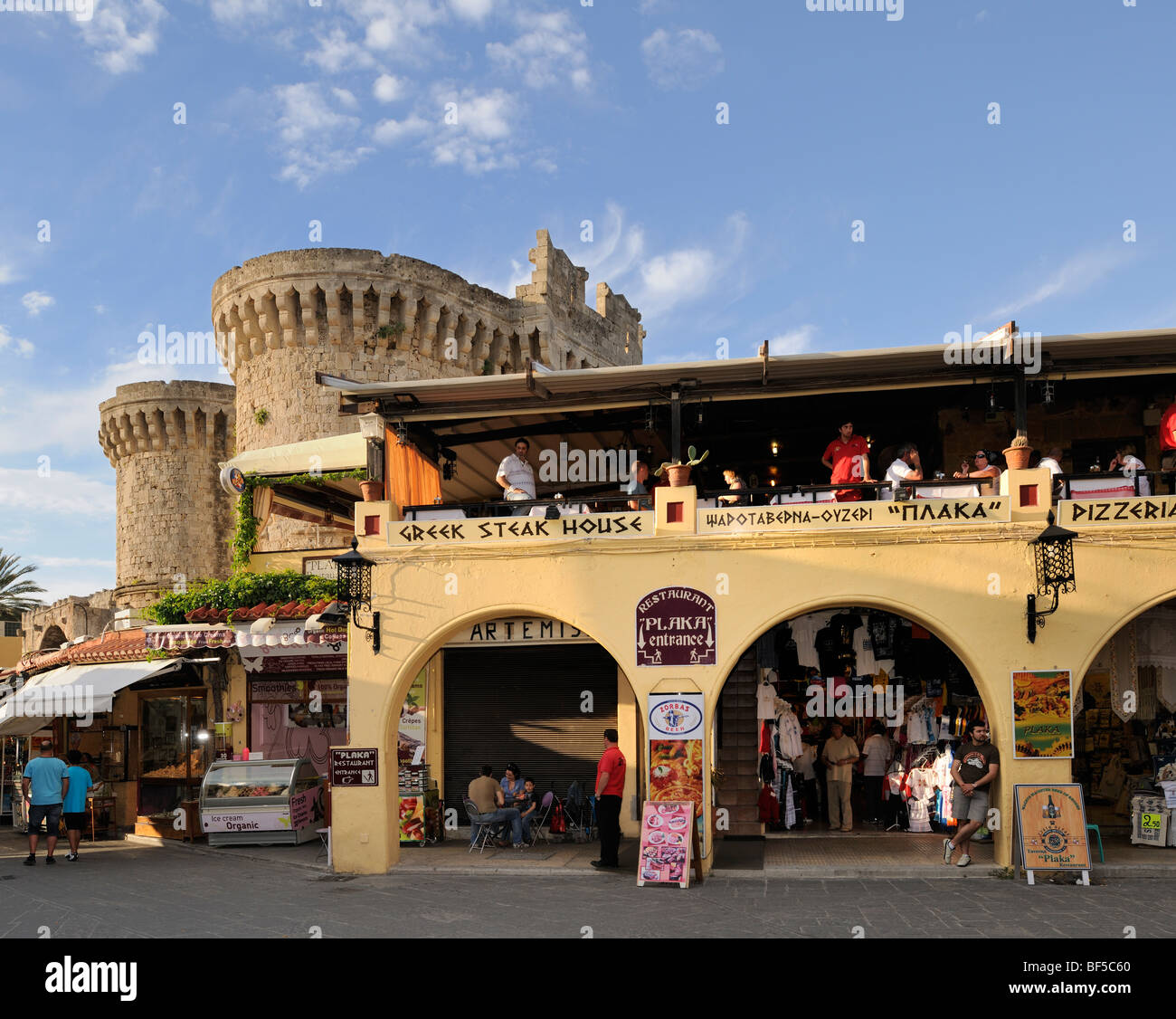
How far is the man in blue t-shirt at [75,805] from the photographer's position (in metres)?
14.9

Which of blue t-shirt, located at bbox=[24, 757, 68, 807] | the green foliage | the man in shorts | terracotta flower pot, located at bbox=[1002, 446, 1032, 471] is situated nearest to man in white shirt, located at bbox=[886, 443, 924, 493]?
terracotta flower pot, located at bbox=[1002, 446, 1032, 471]

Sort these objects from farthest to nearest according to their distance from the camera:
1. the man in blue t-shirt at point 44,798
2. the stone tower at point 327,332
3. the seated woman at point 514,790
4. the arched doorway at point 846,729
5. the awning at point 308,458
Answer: the stone tower at point 327,332, the awning at point 308,458, the seated woman at point 514,790, the arched doorway at point 846,729, the man in blue t-shirt at point 44,798

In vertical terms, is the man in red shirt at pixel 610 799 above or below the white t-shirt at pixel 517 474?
below

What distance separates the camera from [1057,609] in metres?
11.8

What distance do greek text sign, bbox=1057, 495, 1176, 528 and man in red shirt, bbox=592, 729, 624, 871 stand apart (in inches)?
230

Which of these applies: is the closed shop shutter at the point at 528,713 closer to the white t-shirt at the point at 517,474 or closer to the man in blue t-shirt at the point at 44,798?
the white t-shirt at the point at 517,474

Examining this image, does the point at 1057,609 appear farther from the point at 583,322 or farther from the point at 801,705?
the point at 583,322

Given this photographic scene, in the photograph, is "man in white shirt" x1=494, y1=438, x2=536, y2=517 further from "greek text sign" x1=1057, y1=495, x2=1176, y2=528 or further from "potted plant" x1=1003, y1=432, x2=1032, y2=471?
"greek text sign" x1=1057, y1=495, x2=1176, y2=528

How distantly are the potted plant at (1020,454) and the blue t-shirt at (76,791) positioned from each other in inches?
525

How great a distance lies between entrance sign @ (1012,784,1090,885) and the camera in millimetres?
11203

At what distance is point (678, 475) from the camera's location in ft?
42.4

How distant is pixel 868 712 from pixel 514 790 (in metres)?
5.26

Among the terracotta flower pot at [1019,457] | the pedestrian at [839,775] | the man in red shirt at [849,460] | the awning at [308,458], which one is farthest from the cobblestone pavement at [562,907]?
the awning at [308,458]
